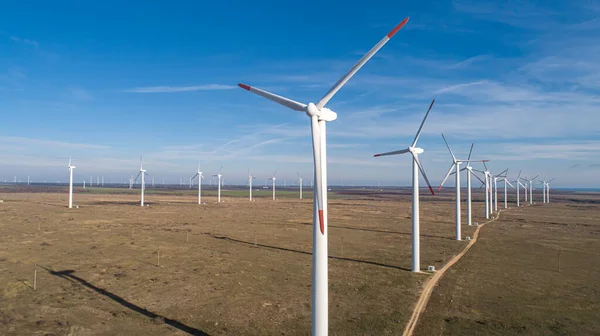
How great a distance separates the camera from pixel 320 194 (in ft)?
57.2

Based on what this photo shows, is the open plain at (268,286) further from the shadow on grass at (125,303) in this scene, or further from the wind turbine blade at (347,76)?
the wind turbine blade at (347,76)

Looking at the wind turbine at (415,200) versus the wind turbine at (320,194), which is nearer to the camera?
the wind turbine at (320,194)

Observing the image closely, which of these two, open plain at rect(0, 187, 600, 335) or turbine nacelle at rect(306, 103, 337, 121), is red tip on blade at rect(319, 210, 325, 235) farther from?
open plain at rect(0, 187, 600, 335)

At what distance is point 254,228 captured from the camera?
70.5 m

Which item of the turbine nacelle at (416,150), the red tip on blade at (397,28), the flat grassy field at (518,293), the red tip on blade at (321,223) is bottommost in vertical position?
the flat grassy field at (518,293)

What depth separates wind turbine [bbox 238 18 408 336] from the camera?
17.5 m

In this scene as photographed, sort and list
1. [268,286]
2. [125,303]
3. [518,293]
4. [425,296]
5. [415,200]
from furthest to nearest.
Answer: [415,200]
[268,286]
[518,293]
[425,296]
[125,303]

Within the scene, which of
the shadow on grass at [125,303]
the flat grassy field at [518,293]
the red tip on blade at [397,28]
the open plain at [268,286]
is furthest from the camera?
the flat grassy field at [518,293]

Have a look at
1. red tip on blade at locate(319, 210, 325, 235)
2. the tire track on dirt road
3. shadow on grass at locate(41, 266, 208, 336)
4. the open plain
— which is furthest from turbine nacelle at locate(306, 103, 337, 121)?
shadow on grass at locate(41, 266, 208, 336)

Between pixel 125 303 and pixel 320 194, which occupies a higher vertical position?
pixel 320 194

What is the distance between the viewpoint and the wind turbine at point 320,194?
1753 centimetres

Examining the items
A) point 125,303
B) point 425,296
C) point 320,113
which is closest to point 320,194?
point 320,113

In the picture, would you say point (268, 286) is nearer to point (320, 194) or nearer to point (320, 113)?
point (320, 194)

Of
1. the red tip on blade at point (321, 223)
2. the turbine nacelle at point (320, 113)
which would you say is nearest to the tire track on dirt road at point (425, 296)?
the red tip on blade at point (321, 223)
